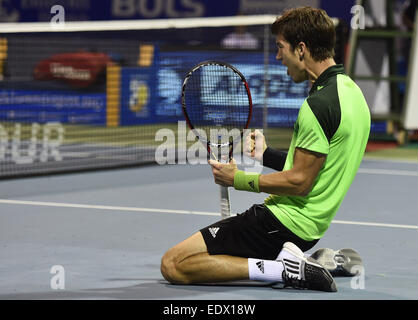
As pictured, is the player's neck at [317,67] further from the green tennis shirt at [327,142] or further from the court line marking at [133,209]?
the court line marking at [133,209]

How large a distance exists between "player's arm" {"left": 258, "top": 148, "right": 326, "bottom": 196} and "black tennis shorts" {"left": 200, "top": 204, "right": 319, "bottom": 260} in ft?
→ 0.78

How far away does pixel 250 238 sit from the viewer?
15.8ft

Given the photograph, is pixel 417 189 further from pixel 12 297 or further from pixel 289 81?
pixel 12 297

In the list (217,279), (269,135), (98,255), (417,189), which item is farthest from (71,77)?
(217,279)

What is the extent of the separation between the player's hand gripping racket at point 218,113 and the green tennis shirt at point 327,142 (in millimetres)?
394

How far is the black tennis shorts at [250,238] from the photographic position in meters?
4.79

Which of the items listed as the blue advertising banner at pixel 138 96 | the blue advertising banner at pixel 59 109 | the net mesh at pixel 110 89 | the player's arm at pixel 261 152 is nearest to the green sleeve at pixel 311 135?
the player's arm at pixel 261 152

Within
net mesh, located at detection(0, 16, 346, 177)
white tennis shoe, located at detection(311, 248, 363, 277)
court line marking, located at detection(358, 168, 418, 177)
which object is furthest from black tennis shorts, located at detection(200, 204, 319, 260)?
court line marking, located at detection(358, 168, 418, 177)

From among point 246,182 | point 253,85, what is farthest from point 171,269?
point 253,85

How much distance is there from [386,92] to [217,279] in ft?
27.8

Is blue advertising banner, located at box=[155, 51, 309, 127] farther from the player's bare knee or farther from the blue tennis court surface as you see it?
the player's bare knee

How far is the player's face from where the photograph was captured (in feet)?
15.2

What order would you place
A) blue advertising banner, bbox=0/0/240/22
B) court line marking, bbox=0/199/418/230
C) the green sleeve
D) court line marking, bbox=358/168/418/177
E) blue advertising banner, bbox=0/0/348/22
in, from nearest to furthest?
the green sleeve → court line marking, bbox=0/199/418/230 → court line marking, bbox=358/168/418/177 → blue advertising banner, bbox=0/0/348/22 → blue advertising banner, bbox=0/0/240/22

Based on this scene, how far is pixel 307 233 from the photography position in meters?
4.75
